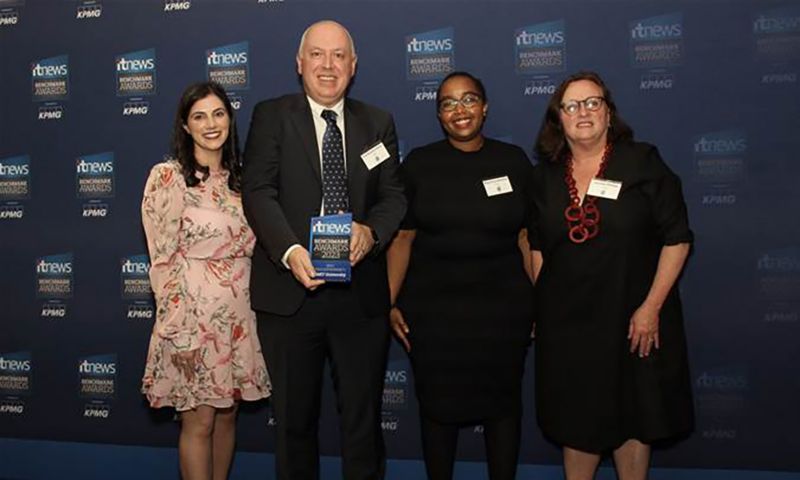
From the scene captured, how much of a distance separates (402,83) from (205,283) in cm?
139

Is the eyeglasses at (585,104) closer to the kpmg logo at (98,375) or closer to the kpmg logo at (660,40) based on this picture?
the kpmg logo at (660,40)

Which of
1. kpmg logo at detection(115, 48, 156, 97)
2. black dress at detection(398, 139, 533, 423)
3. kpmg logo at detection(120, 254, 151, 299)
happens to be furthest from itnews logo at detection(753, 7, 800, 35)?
kpmg logo at detection(120, 254, 151, 299)

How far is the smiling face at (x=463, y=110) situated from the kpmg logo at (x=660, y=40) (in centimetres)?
97

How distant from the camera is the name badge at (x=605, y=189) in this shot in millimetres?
2098

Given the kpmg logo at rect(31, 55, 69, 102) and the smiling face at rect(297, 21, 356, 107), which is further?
the kpmg logo at rect(31, 55, 69, 102)

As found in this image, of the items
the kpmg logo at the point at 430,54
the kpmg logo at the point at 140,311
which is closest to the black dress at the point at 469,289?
the kpmg logo at the point at 430,54

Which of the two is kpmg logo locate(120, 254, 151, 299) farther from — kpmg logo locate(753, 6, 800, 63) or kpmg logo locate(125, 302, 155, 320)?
kpmg logo locate(753, 6, 800, 63)

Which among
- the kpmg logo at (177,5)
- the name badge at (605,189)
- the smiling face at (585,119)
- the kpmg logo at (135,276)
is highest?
A: the kpmg logo at (177,5)

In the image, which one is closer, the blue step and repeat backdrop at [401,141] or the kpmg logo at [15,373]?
the blue step and repeat backdrop at [401,141]

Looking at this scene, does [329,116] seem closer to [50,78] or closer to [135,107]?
[135,107]

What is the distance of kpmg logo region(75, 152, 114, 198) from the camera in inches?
127

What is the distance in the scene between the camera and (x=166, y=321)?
2.18 m

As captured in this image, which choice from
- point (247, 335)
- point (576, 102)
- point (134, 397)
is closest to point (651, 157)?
point (576, 102)

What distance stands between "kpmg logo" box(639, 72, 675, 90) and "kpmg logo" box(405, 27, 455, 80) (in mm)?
876
